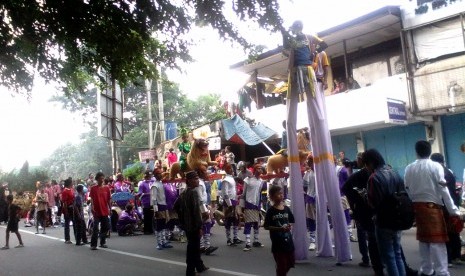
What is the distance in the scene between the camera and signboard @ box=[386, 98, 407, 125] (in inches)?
568

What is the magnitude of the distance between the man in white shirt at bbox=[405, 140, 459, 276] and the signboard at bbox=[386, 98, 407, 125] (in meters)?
8.63

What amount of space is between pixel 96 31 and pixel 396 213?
5630 millimetres

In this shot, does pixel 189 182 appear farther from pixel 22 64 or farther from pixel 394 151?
pixel 394 151

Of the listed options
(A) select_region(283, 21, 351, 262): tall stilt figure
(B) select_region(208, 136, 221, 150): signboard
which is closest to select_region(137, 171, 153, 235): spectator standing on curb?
(B) select_region(208, 136, 221, 150): signboard

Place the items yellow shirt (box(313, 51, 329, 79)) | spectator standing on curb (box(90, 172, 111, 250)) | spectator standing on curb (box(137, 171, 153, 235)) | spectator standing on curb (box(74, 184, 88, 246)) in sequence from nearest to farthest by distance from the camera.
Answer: yellow shirt (box(313, 51, 329, 79)) → spectator standing on curb (box(90, 172, 111, 250)) → spectator standing on curb (box(74, 184, 88, 246)) → spectator standing on curb (box(137, 171, 153, 235))

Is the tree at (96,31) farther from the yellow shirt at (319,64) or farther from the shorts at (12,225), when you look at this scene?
the shorts at (12,225)

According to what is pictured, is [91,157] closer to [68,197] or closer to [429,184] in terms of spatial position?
[68,197]

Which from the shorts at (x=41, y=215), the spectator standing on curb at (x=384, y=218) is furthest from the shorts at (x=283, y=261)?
the shorts at (x=41, y=215)

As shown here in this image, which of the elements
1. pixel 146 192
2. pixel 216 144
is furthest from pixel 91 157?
pixel 146 192

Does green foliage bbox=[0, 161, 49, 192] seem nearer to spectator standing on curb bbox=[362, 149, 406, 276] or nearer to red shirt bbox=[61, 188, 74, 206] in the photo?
red shirt bbox=[61, 188, 74, 206]

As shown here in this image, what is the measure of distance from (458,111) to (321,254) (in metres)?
8.41

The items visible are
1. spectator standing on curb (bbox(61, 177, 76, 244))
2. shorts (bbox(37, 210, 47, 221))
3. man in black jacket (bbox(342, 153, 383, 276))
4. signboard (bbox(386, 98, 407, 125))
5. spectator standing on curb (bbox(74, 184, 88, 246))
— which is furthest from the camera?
shorts (bbox(37, 210, 47, 221))

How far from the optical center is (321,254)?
8469 mm

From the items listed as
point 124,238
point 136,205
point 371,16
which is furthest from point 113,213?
point 371,16
